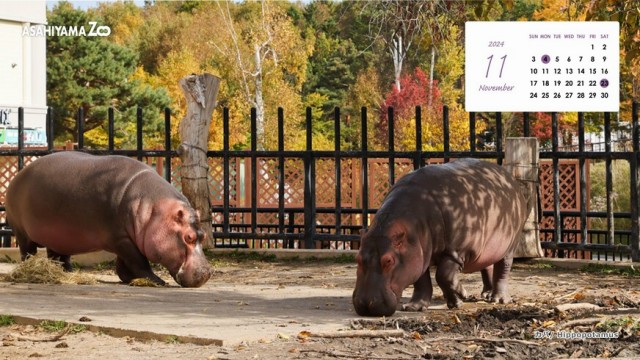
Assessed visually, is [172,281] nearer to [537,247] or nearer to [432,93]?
[537,247]

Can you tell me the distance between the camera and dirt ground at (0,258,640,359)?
6852mm

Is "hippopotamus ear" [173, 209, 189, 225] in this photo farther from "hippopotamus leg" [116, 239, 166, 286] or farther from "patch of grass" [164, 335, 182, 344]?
"patch of grass" [164, 335, 182, 344]

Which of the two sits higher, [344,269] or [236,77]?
[236,77]

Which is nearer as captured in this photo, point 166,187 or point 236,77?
point 166,187

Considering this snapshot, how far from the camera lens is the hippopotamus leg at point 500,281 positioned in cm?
961

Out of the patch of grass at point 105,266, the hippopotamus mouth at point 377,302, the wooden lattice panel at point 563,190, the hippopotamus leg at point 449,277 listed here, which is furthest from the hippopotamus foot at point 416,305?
the wooden lattice panel at point 563,190

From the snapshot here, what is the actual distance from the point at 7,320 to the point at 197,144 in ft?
19.9

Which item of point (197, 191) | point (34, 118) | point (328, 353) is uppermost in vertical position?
point (34, 118)

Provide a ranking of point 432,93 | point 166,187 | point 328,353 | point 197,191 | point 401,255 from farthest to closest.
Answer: point 432,93, point 197,191, point 166,187, point 401,255, point 328,353

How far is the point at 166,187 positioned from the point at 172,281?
1.14 m

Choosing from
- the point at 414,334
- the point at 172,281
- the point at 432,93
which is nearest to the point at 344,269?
the point at 172,281

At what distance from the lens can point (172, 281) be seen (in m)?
11.7

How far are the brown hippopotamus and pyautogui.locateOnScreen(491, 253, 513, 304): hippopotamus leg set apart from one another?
276 cm

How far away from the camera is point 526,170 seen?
12562 millimetres
